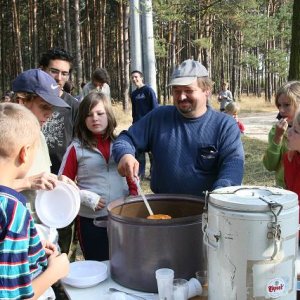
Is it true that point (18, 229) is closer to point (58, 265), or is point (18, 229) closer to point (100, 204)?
point (58, 265)

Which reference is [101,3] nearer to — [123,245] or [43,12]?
[43,12]

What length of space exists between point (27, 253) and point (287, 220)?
0.76 meters

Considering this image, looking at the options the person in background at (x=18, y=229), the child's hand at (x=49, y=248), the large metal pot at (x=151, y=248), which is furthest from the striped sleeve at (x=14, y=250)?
the large metal pot at (x=151, y=248)

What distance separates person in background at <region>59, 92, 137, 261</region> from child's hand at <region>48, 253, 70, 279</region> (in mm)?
1022

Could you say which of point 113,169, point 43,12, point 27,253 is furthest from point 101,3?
point 27,253

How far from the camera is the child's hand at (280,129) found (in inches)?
105

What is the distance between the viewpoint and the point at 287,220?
Result: 1290 millimetres

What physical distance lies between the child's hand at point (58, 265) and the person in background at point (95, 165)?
40.3 inches

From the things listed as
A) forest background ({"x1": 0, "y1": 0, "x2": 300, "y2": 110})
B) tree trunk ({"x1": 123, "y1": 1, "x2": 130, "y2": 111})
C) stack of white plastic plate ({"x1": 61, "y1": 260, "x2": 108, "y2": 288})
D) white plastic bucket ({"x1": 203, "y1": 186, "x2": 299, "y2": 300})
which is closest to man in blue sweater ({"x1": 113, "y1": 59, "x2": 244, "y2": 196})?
stack of white plastic plate ({"x1": 61, "y1": 260, "x2": 108, "y2": 288})

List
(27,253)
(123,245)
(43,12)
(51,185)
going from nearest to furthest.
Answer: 1. (27,253)
2. (123,245)
3. (51,185)
4. (43,12)

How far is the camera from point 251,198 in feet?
4.36

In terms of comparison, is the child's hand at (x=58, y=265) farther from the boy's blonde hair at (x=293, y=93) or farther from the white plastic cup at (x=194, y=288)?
the boy's blonde hair at (x=293, y=93)

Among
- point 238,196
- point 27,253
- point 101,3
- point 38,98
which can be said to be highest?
point 101,3

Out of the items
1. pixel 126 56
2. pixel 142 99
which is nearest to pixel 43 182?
pixel 142 99
